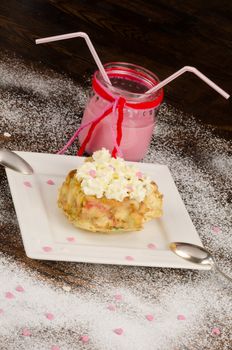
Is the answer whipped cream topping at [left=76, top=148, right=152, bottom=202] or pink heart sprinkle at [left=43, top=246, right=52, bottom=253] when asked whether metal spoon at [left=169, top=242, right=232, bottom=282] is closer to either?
whipped cream topping at [left=76, top=148, right=152, bottom=202]

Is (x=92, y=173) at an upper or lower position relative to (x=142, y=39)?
upper

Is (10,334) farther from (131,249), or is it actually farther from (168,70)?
(168,70)

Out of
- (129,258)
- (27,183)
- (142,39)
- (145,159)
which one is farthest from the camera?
(142,39)

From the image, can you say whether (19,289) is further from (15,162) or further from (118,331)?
(15,162)

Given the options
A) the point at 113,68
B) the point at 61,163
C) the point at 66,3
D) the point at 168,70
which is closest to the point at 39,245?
the point at 61,163

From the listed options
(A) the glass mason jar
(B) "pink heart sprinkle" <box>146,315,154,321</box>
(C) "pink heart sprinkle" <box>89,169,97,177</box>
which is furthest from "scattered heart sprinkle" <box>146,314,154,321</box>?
(A) the glass mason jar

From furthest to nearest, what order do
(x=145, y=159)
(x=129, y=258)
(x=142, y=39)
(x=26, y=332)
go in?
(x=142, y=39), (x=145, y=159), (x=129, y=258), (x=26, y=332)

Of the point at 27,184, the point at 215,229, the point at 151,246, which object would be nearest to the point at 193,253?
the point at 151,246
